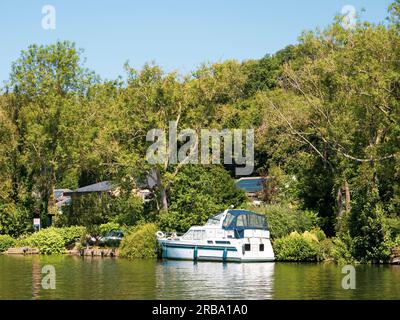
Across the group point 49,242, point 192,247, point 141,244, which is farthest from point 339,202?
point 49,242

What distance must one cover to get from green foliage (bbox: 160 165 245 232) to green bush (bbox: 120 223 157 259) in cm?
156

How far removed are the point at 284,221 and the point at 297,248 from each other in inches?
143

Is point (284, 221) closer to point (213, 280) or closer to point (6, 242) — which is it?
point (213, 280)

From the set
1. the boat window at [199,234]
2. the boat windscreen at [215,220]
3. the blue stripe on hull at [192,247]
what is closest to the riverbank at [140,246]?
the blue stripe on hull at [192,247]

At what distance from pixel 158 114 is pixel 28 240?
15066 mm

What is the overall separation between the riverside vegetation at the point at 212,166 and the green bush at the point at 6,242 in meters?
0.12

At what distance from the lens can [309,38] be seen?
54.7 meters

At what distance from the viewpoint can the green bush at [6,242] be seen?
61500 mm

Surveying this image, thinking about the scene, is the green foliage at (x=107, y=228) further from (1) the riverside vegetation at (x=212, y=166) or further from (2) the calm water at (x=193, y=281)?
(2) the calm water at (x=193, y=281)

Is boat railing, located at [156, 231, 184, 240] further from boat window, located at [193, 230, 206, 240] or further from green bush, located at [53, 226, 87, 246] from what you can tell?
green bush, located at [53, 226, 87, 246]

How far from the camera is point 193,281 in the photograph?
3503 cm

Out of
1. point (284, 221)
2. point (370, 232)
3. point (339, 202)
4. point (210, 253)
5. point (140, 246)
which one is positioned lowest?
point (210, 253)
